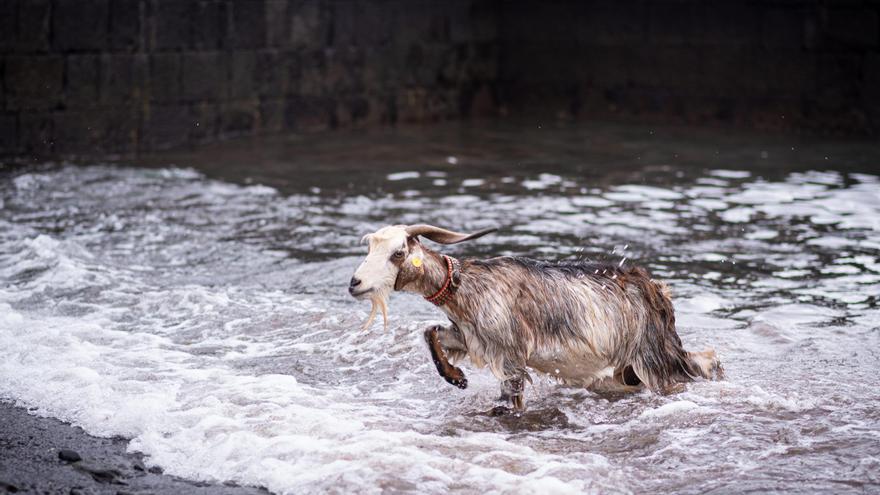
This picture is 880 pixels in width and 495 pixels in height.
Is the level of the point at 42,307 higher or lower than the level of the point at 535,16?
lower

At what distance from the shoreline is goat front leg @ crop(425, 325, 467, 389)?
1195 millimetres

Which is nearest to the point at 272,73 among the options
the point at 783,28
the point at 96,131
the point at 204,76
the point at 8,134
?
the point at 204,76

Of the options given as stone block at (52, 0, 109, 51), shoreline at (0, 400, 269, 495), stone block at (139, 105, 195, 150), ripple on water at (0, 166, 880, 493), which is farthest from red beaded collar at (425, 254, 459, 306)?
stone block at (139, 105, 195, 150)

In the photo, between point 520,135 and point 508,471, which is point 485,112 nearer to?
point 520,135

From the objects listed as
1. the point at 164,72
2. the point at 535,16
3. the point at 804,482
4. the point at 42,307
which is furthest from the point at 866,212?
the point at 535,16

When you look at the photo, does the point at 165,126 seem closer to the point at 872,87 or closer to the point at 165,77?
the point at 165,77

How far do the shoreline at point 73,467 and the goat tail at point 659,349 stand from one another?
2.14 meters

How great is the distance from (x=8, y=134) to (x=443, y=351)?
9.64 meters

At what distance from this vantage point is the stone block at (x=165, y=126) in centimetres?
1532

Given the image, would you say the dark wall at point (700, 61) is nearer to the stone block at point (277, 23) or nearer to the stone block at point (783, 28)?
the stone block at point (783, 28)

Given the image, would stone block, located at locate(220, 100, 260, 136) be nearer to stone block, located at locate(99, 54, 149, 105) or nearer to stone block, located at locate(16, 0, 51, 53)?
stone block, located at locate(99, 54, 149, 105)

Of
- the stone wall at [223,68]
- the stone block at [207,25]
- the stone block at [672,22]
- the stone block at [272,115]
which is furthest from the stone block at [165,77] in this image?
the stone block at [672,22]

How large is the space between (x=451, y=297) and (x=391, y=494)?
46.1 inches

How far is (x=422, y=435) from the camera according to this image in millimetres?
5516
